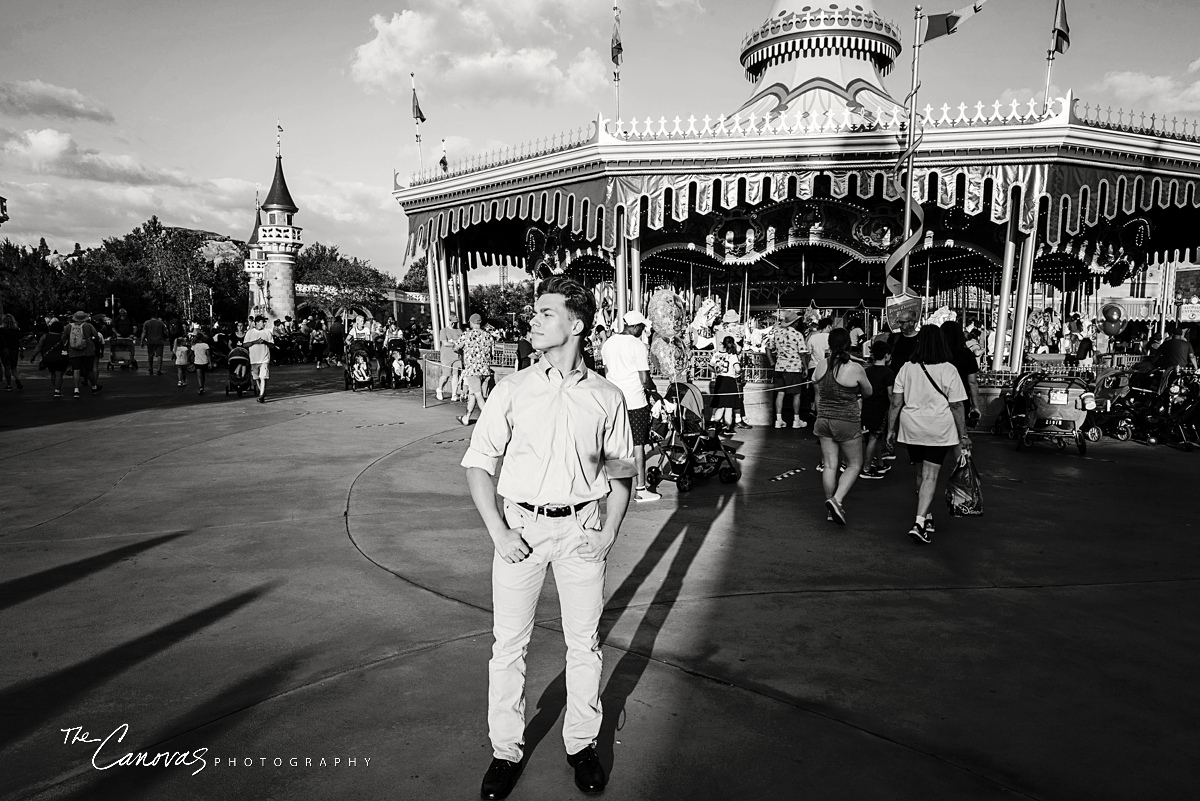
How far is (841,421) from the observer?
6.89 metres

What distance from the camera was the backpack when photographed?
15617mm

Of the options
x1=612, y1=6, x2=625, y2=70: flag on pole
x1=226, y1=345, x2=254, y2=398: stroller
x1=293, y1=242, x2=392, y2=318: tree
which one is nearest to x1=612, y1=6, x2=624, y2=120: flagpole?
x1=612, y1=6, x2=625, y2=70: flag on pole

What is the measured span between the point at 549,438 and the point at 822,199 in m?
15.1

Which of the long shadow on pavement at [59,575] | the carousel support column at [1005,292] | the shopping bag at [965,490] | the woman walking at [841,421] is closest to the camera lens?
the long shadow on pavement at [59,575]

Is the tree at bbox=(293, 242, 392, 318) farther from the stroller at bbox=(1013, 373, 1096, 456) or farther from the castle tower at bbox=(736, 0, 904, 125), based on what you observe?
the stroller at bbox=(1013, 373, 1096, 456)

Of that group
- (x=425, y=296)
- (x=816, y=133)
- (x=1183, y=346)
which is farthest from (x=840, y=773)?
(x=425, y=296)

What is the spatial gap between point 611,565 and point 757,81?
57.2ft

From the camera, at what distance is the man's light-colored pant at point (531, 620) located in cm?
293

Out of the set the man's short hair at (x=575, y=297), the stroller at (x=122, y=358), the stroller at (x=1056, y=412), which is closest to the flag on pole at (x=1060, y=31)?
the stroller at (x=1056, y=412)

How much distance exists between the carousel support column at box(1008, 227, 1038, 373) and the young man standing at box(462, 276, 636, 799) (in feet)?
45.3

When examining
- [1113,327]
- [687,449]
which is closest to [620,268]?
[687,449]

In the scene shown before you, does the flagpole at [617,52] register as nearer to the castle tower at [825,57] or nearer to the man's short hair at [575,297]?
the castle tower at [825,57]

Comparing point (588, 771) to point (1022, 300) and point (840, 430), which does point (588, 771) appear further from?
point (1022, 300)

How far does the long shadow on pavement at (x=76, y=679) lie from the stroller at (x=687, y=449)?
4.78 m
